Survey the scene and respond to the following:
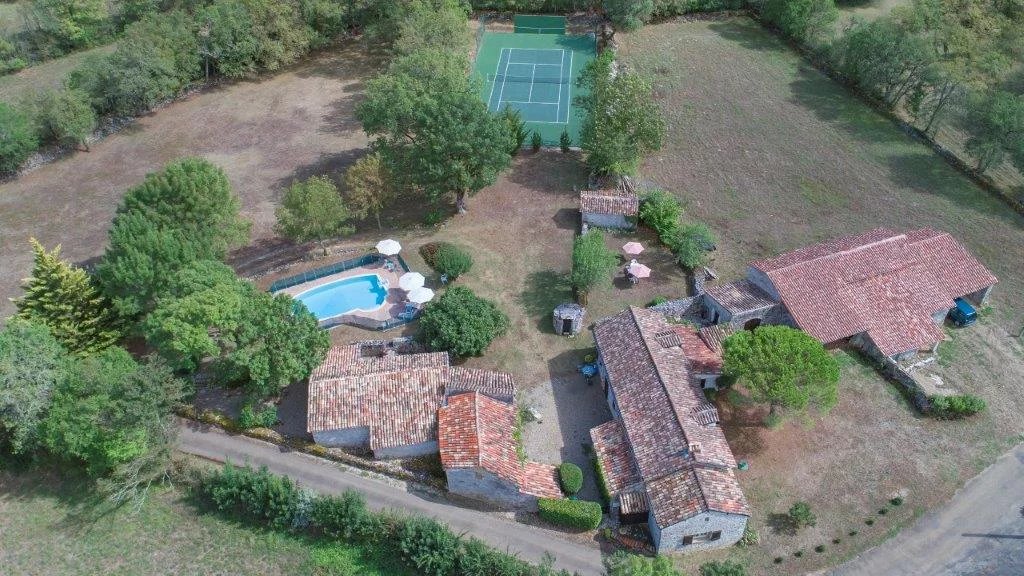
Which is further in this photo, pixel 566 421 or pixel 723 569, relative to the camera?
pixel 566 421

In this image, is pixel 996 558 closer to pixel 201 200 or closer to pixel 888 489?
pixel 888 489

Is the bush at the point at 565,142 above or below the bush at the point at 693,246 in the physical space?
above

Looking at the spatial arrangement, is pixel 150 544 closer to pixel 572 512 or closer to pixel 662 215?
pixel 572 512

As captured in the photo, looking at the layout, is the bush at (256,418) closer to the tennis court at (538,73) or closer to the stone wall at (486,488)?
the stone wall at (486,488)

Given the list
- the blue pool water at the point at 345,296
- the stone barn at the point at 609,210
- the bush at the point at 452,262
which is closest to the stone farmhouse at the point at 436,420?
the blue pool water at the point at 345,296

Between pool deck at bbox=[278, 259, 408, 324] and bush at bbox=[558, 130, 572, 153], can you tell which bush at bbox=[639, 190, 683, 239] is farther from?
pool deck at bbox=[278, 259, 408, 324]

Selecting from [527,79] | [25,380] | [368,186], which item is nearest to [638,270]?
[368,186]
